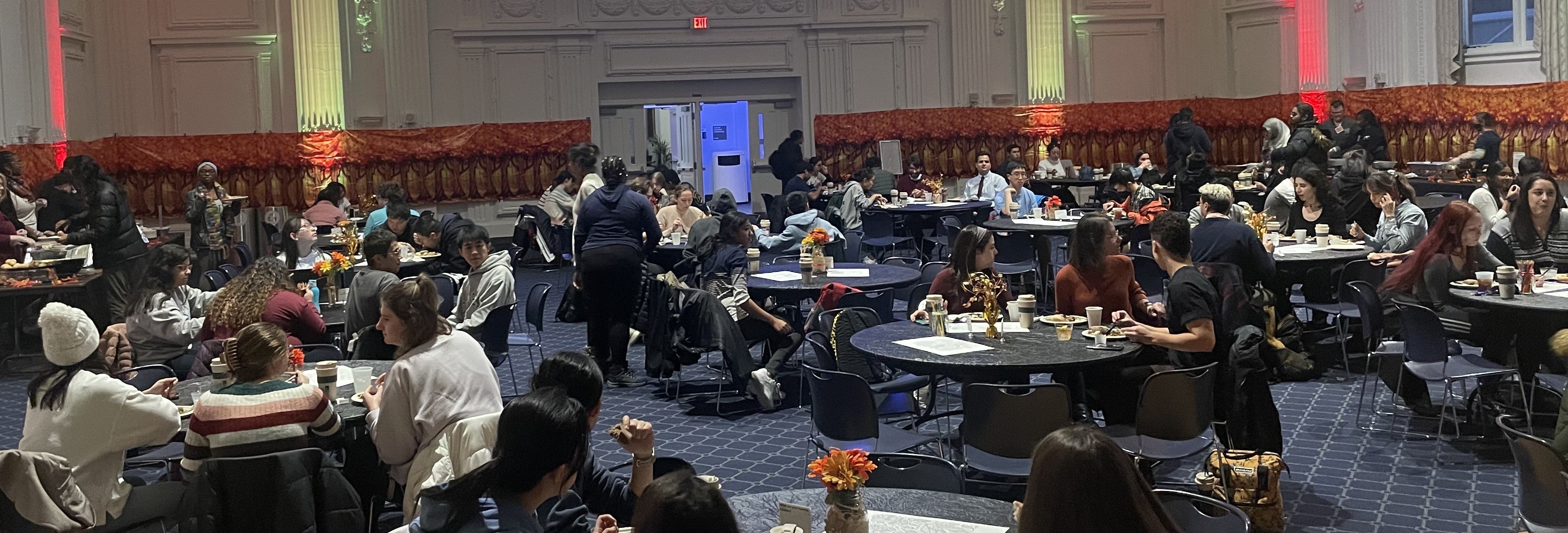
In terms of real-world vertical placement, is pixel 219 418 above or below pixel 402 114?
below

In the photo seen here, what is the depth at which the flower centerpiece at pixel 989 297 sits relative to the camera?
6.12 m

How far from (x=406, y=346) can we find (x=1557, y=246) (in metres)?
6.83

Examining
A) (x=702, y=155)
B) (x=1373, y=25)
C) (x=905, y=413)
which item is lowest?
(x=905, y=413)

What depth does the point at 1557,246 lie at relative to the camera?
26.6ft

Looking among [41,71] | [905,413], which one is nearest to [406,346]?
[905,413]

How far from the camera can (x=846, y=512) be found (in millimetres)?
3250

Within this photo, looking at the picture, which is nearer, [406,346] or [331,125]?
[406,346]

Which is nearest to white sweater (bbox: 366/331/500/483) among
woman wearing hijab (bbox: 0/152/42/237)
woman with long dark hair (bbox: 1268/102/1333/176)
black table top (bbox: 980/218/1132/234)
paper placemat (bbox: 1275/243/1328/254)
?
paper placemat (bbox: 1275/243/1328/254)

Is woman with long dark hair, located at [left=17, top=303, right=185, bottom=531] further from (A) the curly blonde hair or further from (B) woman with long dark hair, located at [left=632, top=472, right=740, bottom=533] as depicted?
(B) woman with long dark hair, located at [left=632, top=472, right=740, bottom=533]

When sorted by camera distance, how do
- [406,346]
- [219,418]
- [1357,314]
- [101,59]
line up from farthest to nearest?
[101,59]
[1357,314]
[406,346]
[219,418]

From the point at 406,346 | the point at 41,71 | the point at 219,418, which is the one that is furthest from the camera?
the point at 41,71

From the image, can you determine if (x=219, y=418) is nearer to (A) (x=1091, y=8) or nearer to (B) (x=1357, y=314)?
(B) (x=1357, y=314)

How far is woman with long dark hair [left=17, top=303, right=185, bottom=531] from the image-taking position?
4477 mm

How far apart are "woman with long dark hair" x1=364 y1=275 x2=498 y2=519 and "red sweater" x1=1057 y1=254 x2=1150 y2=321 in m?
2.90
